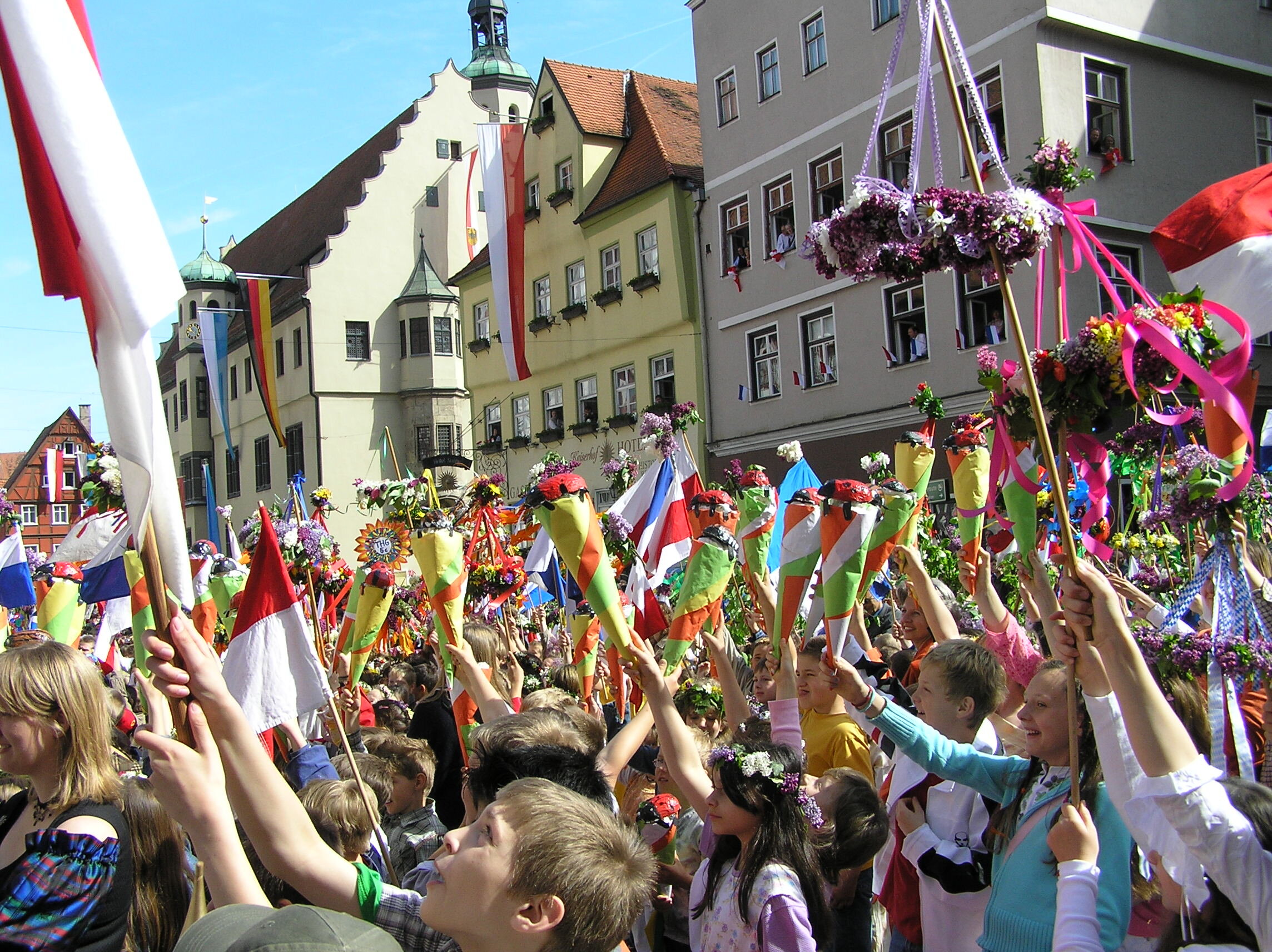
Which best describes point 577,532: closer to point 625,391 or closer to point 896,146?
point 896,146

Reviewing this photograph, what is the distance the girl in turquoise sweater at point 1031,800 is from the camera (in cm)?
292

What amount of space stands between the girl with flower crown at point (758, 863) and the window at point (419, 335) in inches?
1466

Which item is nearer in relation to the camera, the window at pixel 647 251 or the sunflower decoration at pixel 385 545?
the sunflower decoration at pixel 385 545

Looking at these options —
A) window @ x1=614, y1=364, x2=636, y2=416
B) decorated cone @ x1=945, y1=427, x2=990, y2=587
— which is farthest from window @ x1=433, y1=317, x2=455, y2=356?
decorated cone @ x1=945, y1=427, x2=990, y2=587

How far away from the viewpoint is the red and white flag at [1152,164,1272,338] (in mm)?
4098

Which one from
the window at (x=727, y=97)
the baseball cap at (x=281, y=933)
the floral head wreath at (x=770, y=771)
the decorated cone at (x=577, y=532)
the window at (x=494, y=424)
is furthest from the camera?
the window at (x=494, y=424)

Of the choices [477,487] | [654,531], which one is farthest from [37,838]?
[477,487]

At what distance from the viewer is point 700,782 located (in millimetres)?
3711

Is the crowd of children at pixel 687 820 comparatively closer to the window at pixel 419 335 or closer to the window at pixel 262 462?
the window at pixel 419 335

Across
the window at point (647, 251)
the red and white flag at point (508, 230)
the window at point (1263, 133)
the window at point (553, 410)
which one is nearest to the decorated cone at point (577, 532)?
the red and white flag at point (508, 230)

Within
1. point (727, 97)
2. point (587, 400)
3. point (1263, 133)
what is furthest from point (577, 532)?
point (587, 400)

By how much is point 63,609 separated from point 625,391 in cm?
1795

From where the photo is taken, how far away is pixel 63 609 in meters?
8.88

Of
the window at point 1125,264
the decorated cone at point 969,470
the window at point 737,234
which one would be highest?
the window at point 737,234
